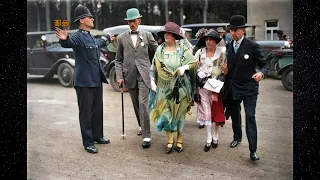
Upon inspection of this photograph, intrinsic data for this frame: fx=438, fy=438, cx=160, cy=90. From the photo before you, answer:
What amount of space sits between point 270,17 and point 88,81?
166 centimetres

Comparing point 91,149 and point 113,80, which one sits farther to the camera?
point 113,80

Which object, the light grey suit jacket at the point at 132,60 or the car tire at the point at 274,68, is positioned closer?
the car tire at the point at 274,68

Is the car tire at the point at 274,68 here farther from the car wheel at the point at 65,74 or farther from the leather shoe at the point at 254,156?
the car wheel at the point at 65,74

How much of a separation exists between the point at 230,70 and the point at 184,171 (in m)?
1.01

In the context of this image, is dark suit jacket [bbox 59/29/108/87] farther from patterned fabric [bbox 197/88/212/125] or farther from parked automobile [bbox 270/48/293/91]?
parked automobile [bbox 270/48/293/91]

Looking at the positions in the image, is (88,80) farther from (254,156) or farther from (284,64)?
(284,64)

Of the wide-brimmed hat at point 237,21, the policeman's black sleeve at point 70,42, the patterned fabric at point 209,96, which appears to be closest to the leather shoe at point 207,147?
the patterned fabric at point 209,96

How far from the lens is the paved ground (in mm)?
3262

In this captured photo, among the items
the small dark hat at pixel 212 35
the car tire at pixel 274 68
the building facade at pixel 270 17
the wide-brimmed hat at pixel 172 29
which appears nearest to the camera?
the building facade at pixel 270 17

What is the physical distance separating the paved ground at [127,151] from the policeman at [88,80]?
0.23 feet

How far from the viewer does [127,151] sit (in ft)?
11.7

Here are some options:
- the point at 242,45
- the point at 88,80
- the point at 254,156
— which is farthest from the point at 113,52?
the point at 254,156

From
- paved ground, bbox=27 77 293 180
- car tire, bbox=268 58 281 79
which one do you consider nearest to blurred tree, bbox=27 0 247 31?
paved ground, bbox=27 77 293 180

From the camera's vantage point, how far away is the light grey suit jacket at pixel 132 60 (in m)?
4.21
